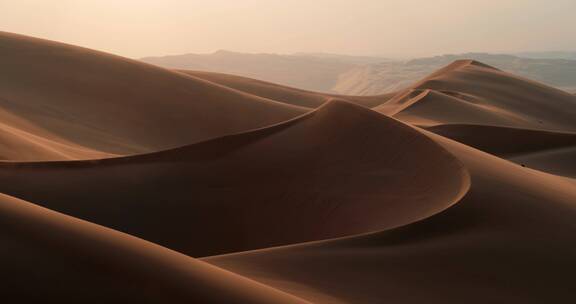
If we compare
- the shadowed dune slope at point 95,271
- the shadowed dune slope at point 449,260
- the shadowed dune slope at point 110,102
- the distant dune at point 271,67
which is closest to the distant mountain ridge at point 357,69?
the distant dune at point 271,67

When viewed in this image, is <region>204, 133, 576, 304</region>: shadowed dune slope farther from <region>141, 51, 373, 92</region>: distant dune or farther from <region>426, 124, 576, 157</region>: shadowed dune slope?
<region>141, 51, 373, 92</region>: distant dune

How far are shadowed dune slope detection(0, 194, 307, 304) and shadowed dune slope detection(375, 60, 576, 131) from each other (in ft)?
49.0

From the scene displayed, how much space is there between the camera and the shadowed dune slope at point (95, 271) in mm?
2752

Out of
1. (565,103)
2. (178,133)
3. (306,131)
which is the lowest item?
(565,103)

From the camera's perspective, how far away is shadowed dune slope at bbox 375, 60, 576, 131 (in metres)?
20.7

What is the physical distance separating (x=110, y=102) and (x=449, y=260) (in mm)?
12805

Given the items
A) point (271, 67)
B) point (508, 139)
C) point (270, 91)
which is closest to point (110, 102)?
point (508, 139)

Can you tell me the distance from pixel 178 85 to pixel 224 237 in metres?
13.1

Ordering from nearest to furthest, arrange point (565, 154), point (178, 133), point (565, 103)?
point (565, 154) → point (178, 133) → point (565, 103)

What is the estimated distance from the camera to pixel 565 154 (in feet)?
43.7

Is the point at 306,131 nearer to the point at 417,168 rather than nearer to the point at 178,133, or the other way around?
the point at 417,168

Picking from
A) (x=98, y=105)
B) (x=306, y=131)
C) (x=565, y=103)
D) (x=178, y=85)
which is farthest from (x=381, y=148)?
(x=565, y=103)

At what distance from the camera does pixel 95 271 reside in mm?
2887

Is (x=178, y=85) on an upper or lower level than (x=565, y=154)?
upper
